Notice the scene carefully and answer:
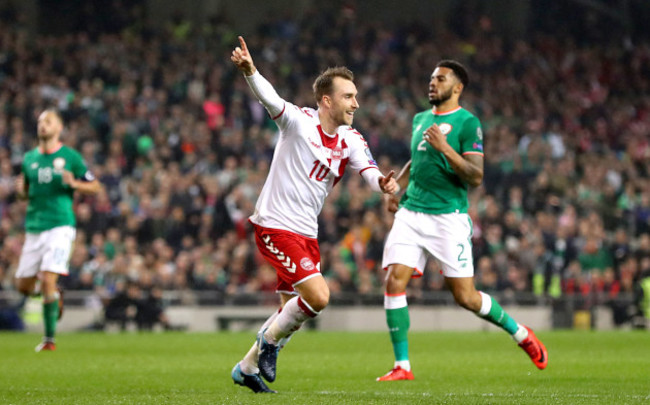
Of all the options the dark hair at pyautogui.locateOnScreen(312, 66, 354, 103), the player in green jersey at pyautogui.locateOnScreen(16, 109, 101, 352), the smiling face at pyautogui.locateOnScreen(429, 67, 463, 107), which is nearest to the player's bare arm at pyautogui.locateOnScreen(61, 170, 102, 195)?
the player in green jersey at pyautogui.locateOnScreen(16, 109, 101, 352)

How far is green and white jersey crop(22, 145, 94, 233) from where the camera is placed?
483 inches

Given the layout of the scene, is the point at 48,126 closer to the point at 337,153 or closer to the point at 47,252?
the point at 47,252

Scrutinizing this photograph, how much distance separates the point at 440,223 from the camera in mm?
9141

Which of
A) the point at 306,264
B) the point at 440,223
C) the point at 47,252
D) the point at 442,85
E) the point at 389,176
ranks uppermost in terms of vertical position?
the point at 442,85

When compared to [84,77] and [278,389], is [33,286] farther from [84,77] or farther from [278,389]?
[84,77]

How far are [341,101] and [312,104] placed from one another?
16.3m

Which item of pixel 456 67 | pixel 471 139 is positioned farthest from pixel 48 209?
pixel 471 139

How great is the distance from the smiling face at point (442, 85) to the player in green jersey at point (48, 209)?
4616 mm

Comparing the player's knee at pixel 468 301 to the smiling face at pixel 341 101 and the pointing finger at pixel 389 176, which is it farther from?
the smiling face at pixel 341 101

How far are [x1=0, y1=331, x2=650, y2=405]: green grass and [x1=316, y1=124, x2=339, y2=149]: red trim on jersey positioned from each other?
173 centimetres

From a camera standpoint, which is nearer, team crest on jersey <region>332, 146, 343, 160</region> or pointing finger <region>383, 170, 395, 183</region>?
pointing finger <region>383, 170, 395, 183</region>

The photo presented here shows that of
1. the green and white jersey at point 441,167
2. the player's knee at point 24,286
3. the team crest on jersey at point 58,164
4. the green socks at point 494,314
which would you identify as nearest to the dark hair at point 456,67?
the green and white jersey at point 441,167

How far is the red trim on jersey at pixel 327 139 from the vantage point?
25.6 ft

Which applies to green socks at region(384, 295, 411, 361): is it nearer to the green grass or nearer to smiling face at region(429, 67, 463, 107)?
the green grass
